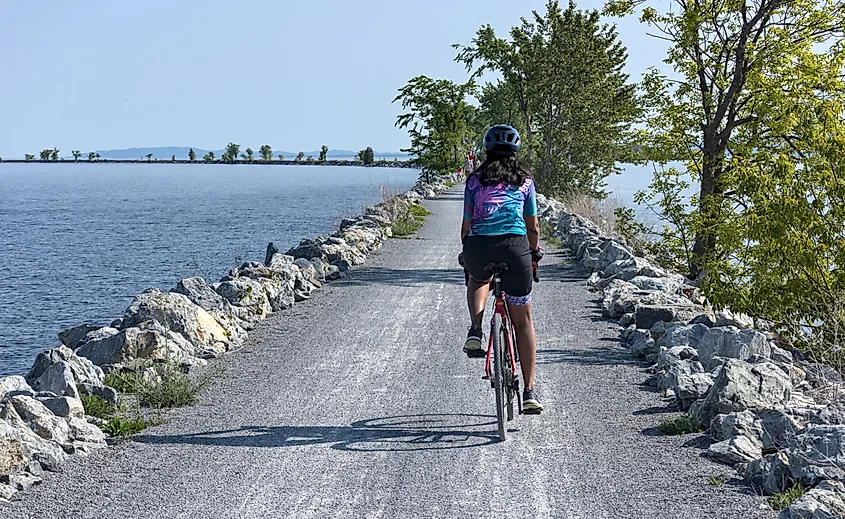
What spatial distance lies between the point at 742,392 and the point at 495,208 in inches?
88.0

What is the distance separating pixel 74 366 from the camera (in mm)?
8461

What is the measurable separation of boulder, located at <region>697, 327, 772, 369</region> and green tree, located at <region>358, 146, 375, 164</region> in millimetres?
163527

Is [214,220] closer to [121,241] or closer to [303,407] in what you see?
[121,241]

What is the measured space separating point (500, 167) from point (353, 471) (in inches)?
89.2

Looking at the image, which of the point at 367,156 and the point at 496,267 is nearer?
the point at 496,267

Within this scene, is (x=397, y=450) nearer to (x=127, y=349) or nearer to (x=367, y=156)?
(x=127, y=349)

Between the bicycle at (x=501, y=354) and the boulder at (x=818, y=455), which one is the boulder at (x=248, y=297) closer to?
the bicycle at (x=501, y=354)

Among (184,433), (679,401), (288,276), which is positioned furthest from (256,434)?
(288,276)

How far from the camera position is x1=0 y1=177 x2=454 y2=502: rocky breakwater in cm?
645

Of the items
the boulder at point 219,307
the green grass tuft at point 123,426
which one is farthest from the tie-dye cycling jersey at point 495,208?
the boulder at point 219,307

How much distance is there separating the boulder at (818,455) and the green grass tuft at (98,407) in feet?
16.0

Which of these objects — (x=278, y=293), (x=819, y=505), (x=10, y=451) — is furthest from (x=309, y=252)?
(x=819, y=505)

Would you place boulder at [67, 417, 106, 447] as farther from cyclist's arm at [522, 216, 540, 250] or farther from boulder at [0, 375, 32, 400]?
cyclist's arm at [522, 216, 540, 250]

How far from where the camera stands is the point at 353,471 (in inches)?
251
